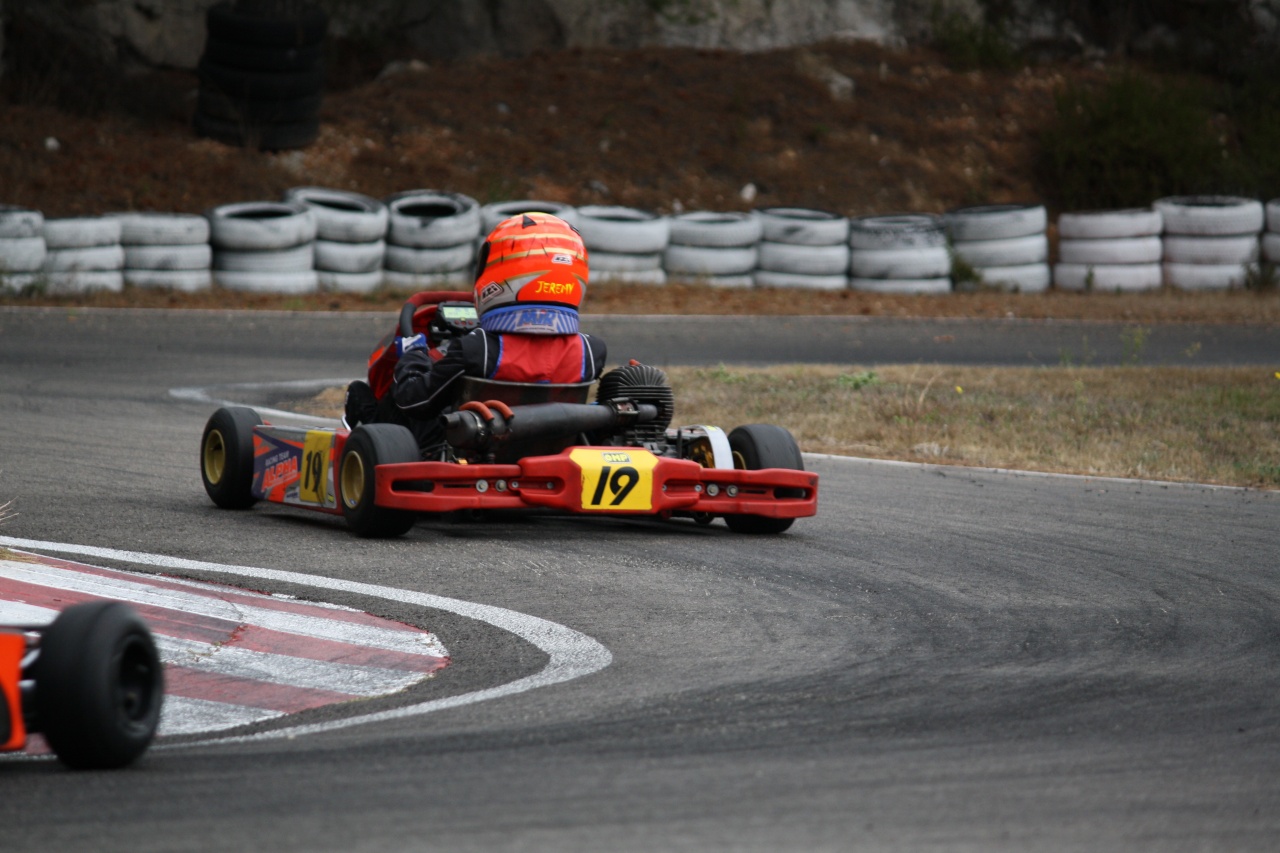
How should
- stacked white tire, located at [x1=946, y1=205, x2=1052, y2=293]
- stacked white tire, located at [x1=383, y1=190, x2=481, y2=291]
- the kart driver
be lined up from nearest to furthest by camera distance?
the kart driver
stacked white tire, located at [x1=383, y1=190, x2=481, y2=291]
stacked white tire, located at [x1=946, y1=205, x2=1052, y2=293]

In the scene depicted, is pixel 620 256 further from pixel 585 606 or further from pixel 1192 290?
pixel 585 606

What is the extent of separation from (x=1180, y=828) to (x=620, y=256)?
1612 cm

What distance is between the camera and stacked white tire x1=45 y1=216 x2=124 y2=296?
53.4 feet

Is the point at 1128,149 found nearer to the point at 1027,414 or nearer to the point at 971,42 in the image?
the point at 971,42

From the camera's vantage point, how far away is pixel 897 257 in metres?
19.5

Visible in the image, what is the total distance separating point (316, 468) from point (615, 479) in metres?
1.36

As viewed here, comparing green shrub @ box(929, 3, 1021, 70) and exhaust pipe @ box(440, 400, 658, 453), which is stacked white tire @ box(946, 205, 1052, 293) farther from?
exhaust pipe @ box(440, 400, 658, 453)

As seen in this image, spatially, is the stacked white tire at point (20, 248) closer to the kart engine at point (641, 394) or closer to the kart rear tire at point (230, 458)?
the kart rear tire at point (230, 458)

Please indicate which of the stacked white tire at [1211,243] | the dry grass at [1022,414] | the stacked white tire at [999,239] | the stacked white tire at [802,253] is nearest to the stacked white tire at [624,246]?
the stacked white tire at [802,253]

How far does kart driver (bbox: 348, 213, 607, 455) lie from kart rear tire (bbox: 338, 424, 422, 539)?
1.48ft

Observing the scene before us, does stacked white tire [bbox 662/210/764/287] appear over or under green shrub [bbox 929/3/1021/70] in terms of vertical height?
under

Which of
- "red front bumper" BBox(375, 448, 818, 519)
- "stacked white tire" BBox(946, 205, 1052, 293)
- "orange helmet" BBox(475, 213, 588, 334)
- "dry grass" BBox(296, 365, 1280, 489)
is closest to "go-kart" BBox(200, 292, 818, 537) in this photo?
"red front bumper" BBox(375, 448, 818, 519)

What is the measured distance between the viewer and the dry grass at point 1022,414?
382 inches

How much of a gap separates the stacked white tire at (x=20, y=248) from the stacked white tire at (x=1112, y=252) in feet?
40.1
